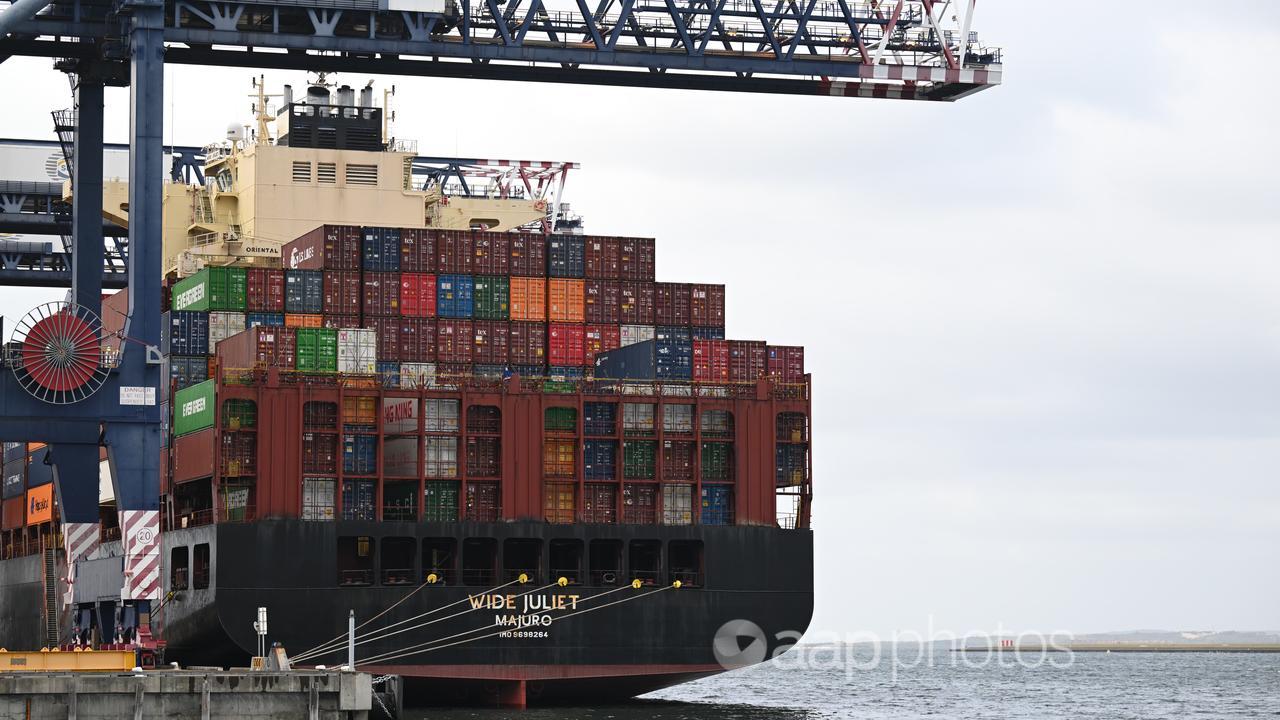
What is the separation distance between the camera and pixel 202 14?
4981 cm

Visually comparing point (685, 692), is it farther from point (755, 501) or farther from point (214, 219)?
point (214, 219)

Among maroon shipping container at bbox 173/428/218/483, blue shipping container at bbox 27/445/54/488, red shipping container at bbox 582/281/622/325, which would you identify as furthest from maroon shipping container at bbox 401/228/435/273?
blue shipping container at bbox 27/445/54/488

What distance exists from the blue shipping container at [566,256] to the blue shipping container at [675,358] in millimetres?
3282

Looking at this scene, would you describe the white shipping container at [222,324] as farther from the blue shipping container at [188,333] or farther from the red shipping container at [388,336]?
the red shipping container at [388,336]

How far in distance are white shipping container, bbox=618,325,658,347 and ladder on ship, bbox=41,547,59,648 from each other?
2103cm

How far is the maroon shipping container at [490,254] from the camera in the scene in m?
56.4

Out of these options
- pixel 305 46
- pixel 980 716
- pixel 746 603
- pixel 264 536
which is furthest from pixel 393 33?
pixel 980 716

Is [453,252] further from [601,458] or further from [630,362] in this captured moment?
[601,458]

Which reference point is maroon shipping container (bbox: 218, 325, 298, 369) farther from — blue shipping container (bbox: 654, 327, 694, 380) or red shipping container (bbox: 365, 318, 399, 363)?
blue shipping container (bbox: 654, 327, 694, 380)

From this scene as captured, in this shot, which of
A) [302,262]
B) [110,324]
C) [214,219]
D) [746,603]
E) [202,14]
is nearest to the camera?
[202,14]

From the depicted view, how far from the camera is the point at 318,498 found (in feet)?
170

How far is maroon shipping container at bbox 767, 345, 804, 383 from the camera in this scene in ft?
183

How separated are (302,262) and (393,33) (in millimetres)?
9290

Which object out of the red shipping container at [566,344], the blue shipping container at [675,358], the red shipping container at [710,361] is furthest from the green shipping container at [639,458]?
the red shipping container at [566,344]
